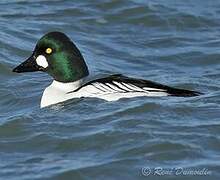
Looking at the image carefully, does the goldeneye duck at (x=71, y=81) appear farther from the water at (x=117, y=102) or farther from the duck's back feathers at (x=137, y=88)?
the water at (x=117, y=102)

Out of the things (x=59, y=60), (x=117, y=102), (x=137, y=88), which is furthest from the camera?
(x=59, y=60)

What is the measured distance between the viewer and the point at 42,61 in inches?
507

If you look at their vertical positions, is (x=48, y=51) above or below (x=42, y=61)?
above

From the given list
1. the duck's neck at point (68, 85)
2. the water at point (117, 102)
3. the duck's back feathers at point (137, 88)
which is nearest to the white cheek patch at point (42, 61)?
the duck's neck at point (68, 85)

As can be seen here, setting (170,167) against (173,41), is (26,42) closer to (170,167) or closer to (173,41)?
(173,41)

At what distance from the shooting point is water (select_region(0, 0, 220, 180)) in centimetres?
1019

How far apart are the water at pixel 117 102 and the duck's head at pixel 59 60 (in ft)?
1.62

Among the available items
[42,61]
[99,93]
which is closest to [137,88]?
[99,93]

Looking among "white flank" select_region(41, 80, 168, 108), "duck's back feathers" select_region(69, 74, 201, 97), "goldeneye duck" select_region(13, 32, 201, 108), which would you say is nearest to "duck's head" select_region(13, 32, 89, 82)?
"goldeneye duck" select_region(13, 32, 201, 108)

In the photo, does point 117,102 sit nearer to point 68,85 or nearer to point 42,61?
point 68,85

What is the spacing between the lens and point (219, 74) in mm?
14320

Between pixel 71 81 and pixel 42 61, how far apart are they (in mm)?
426

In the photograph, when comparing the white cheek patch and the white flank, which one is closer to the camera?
the white flank

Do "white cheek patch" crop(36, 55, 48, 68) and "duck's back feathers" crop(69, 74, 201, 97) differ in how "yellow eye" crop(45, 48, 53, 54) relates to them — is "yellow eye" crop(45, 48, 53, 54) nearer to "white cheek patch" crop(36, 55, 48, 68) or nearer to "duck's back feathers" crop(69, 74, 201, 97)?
"white cheek patch" crop(36, 55, 48, 68)
